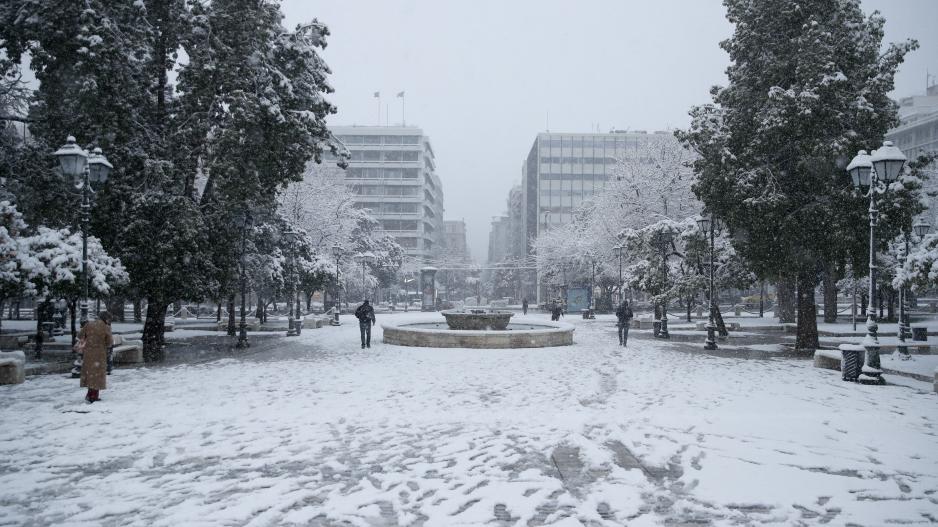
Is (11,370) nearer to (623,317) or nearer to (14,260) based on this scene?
(14,260)

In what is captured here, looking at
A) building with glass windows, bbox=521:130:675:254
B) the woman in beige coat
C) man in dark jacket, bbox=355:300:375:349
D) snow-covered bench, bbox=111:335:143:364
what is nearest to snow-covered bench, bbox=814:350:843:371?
man in dark jacket, bbox=355:300:375:349

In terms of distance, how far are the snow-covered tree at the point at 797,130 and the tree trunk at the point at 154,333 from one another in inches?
702

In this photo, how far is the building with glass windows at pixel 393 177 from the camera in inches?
3871

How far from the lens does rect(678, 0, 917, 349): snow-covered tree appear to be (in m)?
16.7

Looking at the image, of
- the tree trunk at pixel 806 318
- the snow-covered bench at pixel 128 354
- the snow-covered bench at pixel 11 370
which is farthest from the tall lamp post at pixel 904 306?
the snow-covered bench at pixel 11 370

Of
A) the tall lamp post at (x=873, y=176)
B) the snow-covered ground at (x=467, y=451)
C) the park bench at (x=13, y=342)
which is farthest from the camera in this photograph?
the park bench at (x=13, y=342)

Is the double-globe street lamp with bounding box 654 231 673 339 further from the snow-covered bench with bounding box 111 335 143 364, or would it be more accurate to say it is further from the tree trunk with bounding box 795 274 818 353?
the snow-covered bench with bounding box 111 335 143 364

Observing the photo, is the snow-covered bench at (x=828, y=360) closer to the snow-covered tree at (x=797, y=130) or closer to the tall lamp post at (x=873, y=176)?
the tall lamp post at (x=873, y=176)

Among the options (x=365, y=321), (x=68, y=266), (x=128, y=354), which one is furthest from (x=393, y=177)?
(x=68, y=266)

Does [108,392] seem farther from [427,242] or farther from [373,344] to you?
[427,242]

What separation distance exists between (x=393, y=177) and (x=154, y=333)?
84211 millimetres

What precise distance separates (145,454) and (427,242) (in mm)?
99686

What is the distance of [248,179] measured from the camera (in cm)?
1605

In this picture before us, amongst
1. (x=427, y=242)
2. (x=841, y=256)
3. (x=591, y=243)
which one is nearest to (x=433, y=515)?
(x=841, y=256)
